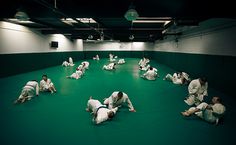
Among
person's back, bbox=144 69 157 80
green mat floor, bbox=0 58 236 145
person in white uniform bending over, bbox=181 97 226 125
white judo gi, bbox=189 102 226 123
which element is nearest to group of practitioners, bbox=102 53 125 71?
person's back, bbox=144 69 157 80

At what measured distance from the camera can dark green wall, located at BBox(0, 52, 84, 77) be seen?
10.5m

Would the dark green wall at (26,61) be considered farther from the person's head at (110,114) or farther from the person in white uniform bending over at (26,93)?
the person's head at (110,114)

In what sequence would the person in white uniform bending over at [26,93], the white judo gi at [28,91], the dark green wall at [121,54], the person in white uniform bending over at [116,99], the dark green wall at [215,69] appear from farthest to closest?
1. the dark green wall at [121,54]
2. the dark green wall at [215,69]
3. the white judo gi at [28,91]
4. the person in white uniform bending over at [26,93]
5. the person in white uniform bending over at [116,99]

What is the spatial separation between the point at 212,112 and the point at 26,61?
12170 millimetres

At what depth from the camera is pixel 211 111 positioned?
4324 mm

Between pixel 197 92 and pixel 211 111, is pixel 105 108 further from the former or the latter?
pixel 197 92

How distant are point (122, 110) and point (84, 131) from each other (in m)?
1.58

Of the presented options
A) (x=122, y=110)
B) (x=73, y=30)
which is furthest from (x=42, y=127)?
(x=73, y=30)

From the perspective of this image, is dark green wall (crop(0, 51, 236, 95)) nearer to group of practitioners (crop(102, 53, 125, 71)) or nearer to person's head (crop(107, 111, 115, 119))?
person's head (crop(107, 111, 115, 119))

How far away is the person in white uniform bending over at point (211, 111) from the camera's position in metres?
4.20

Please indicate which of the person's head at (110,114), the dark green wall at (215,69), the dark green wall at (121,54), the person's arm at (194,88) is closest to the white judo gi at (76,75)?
the person's head at (110,114)

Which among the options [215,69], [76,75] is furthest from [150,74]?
[76,75]

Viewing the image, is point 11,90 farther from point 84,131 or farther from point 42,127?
point 84,131

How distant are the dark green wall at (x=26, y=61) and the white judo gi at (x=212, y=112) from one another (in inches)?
407
